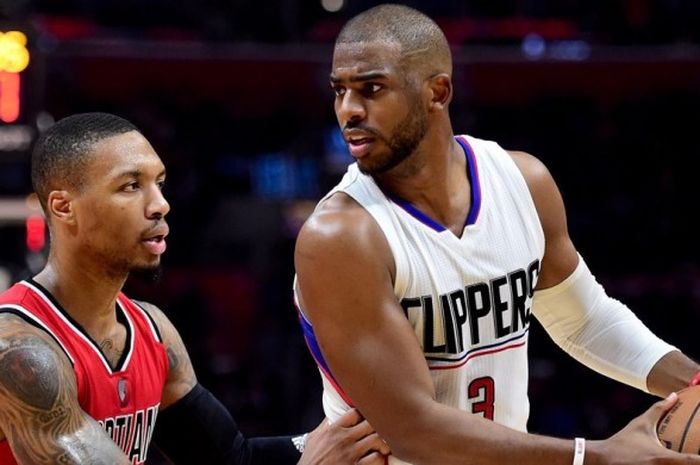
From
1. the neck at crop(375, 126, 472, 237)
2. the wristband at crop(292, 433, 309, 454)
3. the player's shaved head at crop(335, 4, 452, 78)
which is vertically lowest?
the wristband at crop(292, 433, 309, 454)

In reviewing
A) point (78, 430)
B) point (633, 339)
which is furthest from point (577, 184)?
point (78, 430)

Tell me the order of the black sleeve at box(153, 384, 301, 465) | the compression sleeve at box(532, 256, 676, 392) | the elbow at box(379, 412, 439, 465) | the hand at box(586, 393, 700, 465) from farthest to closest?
1. the black sleeve at box(153, 384, 301, 465)
2. the compression sleeve at box(532, 256, 676, 392)
3. the elbow at box(379, 412, 439, 465)
4. the hand at box(586, 393, 700, 465)

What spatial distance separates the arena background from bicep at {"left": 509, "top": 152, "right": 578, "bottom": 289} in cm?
624

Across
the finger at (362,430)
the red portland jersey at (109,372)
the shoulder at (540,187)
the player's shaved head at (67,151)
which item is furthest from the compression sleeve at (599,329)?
the player's shaved head at (67,151)

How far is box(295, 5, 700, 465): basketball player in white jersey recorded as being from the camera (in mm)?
3160

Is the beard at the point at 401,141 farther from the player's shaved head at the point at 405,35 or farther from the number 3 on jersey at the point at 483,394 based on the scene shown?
the number 3 on jersey at the point at 483,394

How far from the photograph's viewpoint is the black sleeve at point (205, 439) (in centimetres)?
389

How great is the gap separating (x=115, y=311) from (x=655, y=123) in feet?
28.9

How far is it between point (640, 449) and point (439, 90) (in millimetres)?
1132

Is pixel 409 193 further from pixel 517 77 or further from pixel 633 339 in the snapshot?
pixel 517 77

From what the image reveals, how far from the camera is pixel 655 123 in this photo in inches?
458

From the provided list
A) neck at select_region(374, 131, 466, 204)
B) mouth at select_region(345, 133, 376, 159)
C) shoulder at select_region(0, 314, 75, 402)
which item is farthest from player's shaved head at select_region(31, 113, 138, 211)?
neck at select_region(374, 131, 466, 204)

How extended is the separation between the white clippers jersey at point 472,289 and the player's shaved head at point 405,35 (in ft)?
1.18

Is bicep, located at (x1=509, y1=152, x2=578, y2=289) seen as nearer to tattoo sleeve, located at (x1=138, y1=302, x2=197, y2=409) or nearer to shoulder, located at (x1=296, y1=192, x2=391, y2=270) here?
shoulder, located at (x1=296, y1=192, x2=391, y2=270)
